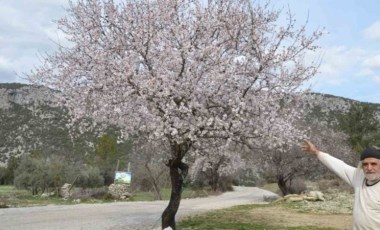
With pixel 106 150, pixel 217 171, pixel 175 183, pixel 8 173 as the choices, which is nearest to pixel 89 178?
pixel 217 171

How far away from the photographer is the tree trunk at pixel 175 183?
12.8 meters

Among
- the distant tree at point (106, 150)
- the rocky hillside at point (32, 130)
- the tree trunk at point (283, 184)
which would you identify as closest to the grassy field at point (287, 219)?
the tree trunk at point (283, 184)

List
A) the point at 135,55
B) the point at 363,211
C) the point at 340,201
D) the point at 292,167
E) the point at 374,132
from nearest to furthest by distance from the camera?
the point at 363,211, the point at 135,55, the point at 340,201, the point at 292,167, the point at 374,132

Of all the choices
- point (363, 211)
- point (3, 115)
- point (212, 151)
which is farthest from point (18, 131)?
point (363, 211)

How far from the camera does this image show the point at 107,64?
11727 mm

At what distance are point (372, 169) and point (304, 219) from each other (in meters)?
14.6

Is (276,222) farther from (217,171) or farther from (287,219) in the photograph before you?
(217,171)

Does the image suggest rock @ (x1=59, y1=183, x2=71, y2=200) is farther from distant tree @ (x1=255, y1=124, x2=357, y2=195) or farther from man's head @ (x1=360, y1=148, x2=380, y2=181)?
man's head @ (x1=360, y1=148, x2=380, y2=181)

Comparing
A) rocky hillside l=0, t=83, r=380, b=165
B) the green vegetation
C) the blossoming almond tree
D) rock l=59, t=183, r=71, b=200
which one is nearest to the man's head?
the blossoming almond tree

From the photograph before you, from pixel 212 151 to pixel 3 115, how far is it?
2564 inches

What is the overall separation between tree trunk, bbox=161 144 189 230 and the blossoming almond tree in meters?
0.03

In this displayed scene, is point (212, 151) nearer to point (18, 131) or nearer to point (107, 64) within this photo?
point (107, 64)

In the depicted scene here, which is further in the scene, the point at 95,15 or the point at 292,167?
the point at 292,167

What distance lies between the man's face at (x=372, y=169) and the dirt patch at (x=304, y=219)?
11612 mm
